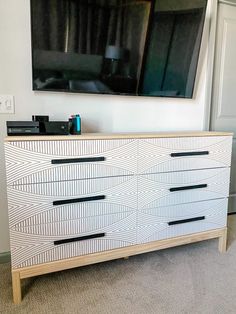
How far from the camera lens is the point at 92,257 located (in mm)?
1605

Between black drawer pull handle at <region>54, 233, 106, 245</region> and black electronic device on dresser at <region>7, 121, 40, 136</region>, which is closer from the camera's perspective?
black electronic device on dresser at <region>7, 121, 40, 136</region>

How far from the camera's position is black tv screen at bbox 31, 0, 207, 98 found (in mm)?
1672

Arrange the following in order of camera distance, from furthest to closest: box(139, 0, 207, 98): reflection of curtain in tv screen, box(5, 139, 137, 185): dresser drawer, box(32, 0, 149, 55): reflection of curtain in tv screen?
box(139, 0, 207, 98): reflection of curtain in tv screen → box(32, 0, 149, 55): reflection of curtain in tv screen → box(5, 139, 137, 185): dresser drawer

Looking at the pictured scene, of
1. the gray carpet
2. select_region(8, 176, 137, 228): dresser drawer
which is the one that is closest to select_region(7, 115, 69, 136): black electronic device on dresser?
select_region(8, 176, 137, 228): dresser drawer

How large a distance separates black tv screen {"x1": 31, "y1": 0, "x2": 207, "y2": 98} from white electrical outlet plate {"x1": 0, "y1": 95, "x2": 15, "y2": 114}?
183mm

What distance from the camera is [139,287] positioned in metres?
1.58

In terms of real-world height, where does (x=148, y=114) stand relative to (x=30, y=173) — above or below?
above

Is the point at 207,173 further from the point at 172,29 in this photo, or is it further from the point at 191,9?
the point at 191,9

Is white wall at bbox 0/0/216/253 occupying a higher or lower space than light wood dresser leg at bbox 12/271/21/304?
higher

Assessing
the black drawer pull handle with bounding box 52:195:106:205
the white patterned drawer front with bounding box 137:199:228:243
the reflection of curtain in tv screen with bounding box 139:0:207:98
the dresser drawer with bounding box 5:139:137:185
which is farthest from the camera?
the reflection of curtain in tv screen with bounding box 139:0:207:98

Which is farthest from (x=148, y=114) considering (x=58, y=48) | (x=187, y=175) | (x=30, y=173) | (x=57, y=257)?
(x=57, y=257)

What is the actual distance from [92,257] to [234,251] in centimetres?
114

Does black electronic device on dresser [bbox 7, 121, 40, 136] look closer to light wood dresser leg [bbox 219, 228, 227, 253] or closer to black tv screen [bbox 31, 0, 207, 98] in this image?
black tv screen [bbox 31, 0, 207, 98]

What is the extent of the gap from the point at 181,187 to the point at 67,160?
0.82 m
